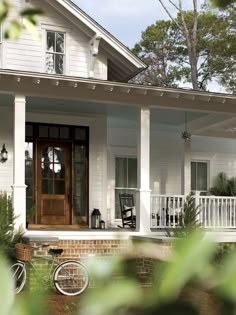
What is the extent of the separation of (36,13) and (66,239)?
947 centimetres

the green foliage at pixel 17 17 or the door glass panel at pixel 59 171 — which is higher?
the green foliage at pixel 17 17

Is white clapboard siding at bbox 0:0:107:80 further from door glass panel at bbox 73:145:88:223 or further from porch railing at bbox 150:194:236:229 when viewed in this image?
porch railing at bbox 150:194:236:229

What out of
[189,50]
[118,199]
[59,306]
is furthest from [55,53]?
[189,50]

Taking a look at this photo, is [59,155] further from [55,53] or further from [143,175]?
[143,175]

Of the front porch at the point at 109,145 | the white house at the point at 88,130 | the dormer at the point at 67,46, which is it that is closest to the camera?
the front porch at the point at 109,145

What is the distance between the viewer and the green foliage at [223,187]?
1554 centimetres

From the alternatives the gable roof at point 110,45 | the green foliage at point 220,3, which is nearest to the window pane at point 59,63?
the gable roof at point 110,45

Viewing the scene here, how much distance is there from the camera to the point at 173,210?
1146 cm

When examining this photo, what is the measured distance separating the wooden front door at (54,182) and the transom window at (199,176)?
4502mm

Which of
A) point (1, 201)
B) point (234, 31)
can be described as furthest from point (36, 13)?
point (234, 31)

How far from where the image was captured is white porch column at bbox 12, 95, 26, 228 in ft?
32.8

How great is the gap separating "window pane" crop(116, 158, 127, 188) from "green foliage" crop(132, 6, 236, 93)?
13.0 m

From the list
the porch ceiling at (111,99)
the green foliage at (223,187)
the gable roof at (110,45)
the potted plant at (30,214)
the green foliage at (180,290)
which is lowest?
the potted plant at (30,214)

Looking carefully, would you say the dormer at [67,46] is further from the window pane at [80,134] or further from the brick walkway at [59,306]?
the brick walkway at [59,306]
